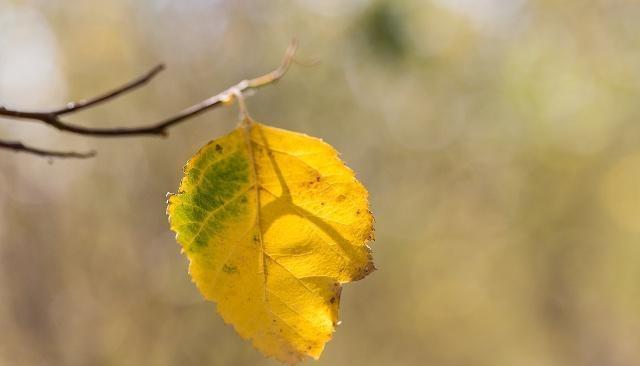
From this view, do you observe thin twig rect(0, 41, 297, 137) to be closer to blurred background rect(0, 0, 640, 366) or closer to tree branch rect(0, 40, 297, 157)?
tree branch rect(0, 40, 297, 157)

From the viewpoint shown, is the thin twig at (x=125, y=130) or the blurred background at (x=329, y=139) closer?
the thin twig at (x=125, y=130)

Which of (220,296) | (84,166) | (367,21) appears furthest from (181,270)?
(220,296)

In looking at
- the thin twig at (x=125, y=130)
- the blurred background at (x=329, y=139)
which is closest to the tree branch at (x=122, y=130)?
the thin twig at (x=125, y=130)

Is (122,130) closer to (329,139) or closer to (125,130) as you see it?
(125,130)

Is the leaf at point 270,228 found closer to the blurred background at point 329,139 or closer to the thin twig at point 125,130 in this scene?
the thin twig at point 125,130

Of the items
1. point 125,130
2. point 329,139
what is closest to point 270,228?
point 125,130

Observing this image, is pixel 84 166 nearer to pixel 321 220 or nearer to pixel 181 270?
pixel 181 270
